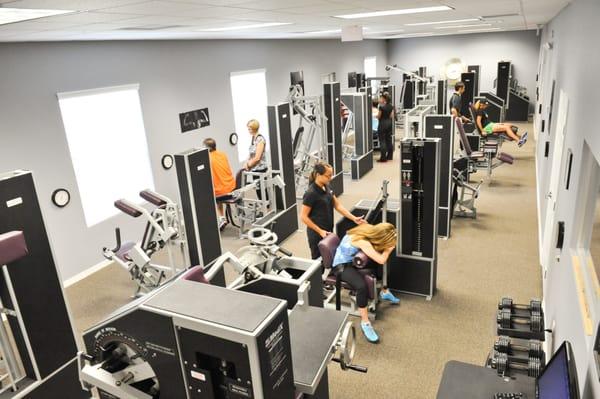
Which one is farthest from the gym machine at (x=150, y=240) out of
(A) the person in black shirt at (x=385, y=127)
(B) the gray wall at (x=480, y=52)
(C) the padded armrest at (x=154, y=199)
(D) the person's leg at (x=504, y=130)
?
(B) the gray wall at (x=480, y=52)

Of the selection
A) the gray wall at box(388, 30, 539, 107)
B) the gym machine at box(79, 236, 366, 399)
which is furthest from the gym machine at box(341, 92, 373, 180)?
the gray wall at box(388, 30, 539, 107)

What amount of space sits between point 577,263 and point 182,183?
11.2 ft

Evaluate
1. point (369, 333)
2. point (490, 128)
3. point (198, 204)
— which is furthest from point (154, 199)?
point (490, 128)

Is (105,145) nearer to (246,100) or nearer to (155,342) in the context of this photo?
(246,100)

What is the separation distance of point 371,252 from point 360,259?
4.6 inches

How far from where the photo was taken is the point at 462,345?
3855 millimetres

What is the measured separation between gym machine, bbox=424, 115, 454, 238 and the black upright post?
2803mm

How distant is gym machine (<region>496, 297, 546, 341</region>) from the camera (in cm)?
244

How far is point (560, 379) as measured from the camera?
5.56 feet

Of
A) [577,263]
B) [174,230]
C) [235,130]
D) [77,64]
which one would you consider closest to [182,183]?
[174,230]

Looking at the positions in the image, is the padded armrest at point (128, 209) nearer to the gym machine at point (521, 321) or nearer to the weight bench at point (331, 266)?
the weight bench at point (331, 266)

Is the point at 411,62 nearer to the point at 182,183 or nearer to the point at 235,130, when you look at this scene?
the point at 235,130

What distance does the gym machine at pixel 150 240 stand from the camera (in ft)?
14.9

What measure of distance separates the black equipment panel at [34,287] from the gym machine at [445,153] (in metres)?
4.23
